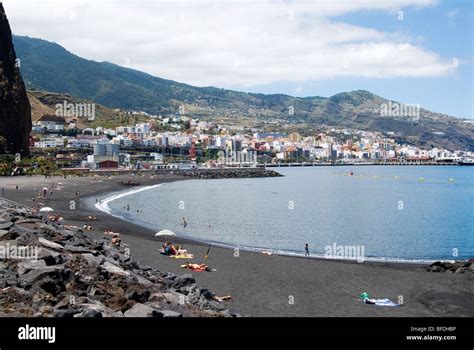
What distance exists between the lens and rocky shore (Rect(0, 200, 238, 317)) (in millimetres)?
10836

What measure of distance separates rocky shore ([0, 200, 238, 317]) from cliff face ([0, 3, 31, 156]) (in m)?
96.0

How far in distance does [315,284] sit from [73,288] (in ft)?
47.3

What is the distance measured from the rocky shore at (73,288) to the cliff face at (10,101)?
96.0 metres

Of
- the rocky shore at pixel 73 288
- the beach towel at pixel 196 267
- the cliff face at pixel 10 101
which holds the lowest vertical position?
the beach towel at pixel 196 267

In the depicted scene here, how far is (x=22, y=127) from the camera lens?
111 meters

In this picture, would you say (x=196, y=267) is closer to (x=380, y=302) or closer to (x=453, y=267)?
(x=380, y=302)

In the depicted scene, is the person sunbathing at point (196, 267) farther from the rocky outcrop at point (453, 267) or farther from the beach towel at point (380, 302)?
the rocky outcrop at point (453, 267)

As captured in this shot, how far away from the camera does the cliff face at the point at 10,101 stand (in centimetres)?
10450

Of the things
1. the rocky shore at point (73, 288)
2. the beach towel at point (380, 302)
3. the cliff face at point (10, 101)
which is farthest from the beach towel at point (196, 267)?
the cliff face at point (10, 101)

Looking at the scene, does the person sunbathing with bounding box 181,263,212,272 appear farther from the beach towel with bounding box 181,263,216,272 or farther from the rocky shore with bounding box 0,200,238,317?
the rocky shore with bounding box 0,200,238,317

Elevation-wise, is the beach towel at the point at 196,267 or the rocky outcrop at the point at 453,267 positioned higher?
the beach towel at the point at 196,267
